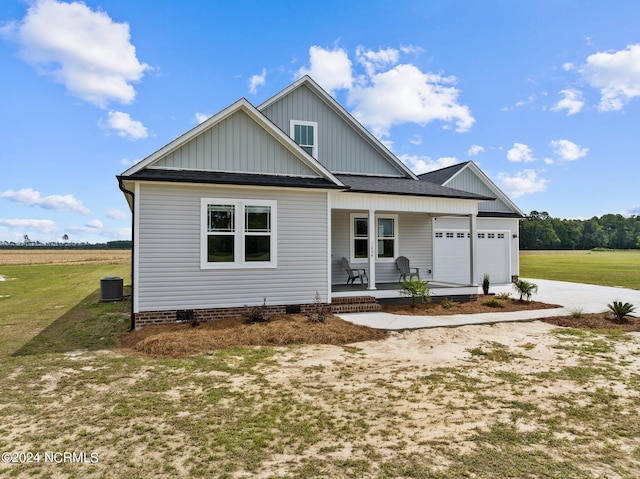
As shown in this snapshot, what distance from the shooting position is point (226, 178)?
921cm

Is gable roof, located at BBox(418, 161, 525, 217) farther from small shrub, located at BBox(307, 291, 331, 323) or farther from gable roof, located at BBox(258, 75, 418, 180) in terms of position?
small shrub, located at BBox(307, 291, 331, 323)

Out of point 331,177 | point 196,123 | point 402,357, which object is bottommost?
point 402,357

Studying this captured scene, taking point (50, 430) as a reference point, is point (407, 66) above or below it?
above

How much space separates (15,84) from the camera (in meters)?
11.1

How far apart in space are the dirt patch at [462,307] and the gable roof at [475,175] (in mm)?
7309

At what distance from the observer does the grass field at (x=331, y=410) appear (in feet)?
10.3

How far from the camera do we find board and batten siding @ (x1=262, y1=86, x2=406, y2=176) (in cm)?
1339

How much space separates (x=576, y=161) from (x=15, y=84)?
3855cm

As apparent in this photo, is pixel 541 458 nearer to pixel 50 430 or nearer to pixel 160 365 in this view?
pixel 50 430

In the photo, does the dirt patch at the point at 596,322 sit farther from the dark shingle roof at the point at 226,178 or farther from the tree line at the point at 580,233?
the tree line at the point at 580,233

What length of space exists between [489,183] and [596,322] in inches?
410

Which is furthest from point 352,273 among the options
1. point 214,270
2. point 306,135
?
point 306,135

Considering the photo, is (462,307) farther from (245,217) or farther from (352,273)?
(245,217)

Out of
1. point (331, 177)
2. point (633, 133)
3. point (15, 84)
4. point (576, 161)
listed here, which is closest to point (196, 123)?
point (331, 177)
